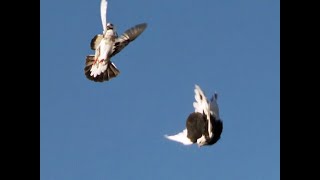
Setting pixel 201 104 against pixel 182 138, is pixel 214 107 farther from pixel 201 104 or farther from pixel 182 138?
pixel 182 138

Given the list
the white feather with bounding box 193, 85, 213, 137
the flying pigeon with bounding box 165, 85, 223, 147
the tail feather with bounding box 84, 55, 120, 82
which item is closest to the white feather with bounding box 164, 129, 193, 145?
the flying pigeon with bounding box 165, 85, 223, 147

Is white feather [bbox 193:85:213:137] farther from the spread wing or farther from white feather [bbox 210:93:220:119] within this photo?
the spread wing

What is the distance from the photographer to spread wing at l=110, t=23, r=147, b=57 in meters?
7.75

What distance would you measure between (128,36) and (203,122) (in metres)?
1.57

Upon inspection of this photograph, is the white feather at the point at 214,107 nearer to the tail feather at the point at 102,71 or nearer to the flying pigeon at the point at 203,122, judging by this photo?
the flying pigeon at the point at 203,122

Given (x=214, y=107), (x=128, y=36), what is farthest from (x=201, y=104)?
(x=128, y=36)

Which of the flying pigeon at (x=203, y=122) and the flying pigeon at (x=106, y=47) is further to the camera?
the flying pigeon at (x=106, y=47)

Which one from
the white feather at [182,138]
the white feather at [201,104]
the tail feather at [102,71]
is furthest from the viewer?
the tail feather at [102,71]

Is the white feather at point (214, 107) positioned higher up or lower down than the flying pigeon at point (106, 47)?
lower down

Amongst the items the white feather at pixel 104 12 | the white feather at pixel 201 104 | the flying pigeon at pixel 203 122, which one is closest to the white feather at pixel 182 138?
the flying pigeon at pixel 203 122

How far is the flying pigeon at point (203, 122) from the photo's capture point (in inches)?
260

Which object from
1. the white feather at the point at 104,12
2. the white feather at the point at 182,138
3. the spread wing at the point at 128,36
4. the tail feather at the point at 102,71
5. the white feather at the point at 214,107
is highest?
the white feather at the point at 104,12
